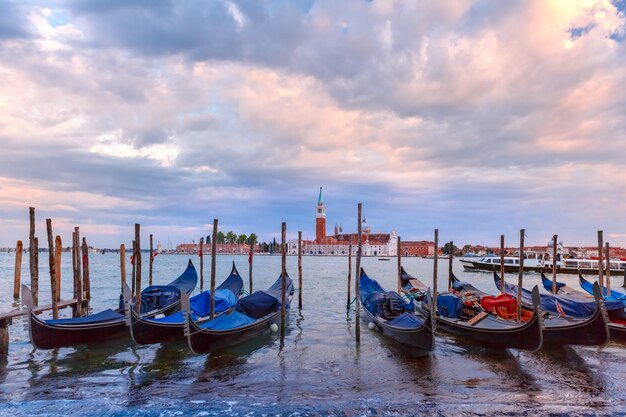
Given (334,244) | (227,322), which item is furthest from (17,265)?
(334,244)

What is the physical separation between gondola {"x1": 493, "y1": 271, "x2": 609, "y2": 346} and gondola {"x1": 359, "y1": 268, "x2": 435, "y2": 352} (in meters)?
2.74

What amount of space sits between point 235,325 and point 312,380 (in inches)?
99.2

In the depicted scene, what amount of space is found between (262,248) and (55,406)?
156775 mm

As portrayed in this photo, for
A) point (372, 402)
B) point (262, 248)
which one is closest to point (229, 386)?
point (372, 402)

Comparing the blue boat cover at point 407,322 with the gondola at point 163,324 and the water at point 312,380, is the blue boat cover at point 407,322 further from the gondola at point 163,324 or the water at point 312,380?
the gondola at point 163,324

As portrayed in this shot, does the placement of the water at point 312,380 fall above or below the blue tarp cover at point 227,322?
below

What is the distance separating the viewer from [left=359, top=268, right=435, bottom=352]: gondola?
922 centimetres

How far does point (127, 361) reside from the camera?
29.6ft

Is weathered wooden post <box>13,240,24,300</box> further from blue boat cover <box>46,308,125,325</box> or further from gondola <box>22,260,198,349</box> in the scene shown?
blue boat cover <box>46,308,125,325</box>

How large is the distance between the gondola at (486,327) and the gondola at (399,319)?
1.92 feet

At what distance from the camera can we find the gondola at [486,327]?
866 centimetres

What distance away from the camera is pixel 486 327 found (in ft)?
32.3

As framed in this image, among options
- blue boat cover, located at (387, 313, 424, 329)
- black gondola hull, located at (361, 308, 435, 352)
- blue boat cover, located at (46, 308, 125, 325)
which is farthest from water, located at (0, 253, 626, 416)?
blue boat cover, located at (46, 308, 125, 325)

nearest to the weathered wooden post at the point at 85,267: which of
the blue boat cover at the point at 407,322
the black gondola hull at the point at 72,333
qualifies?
the black gondola hull at the point at 72,333
